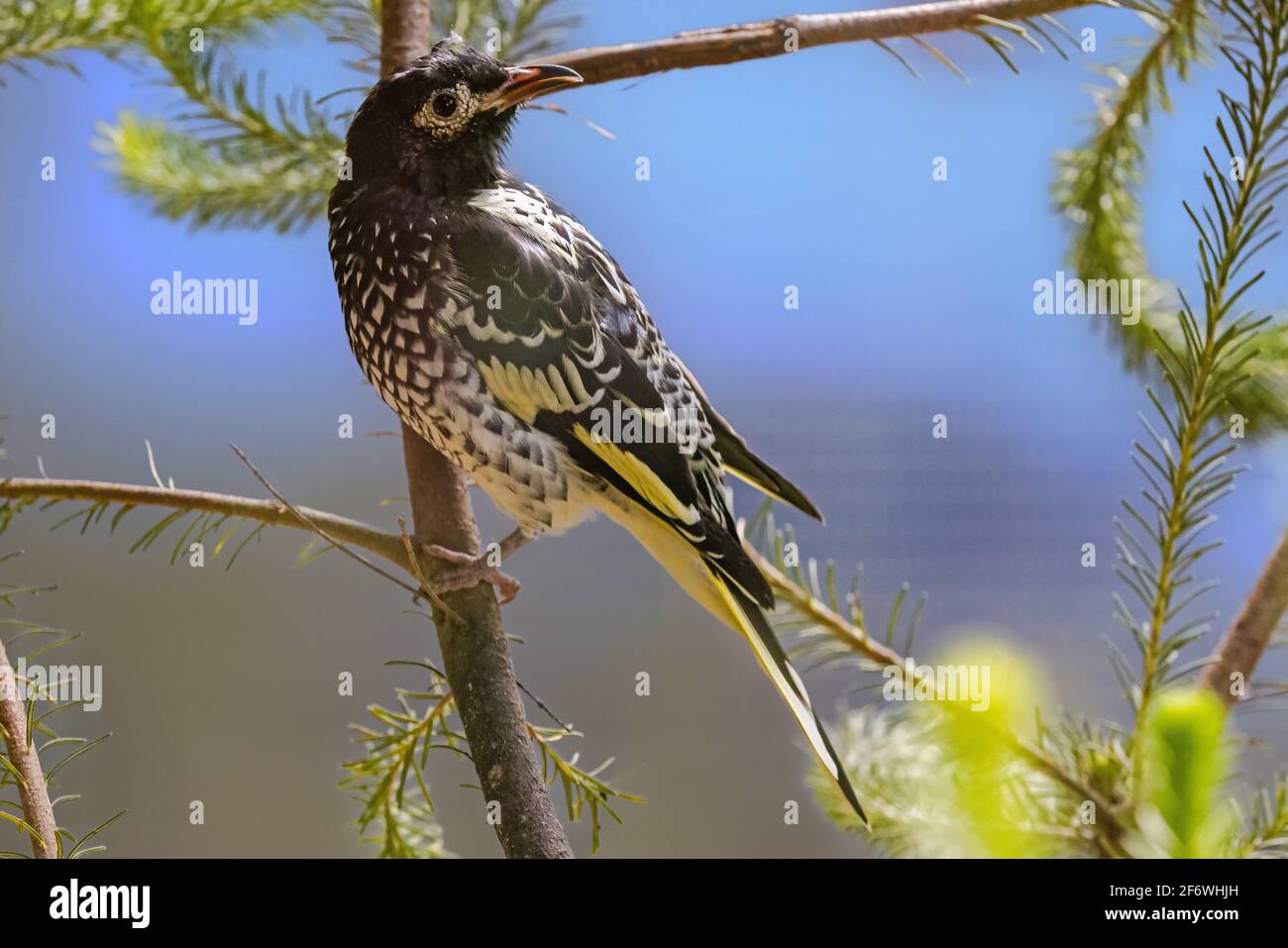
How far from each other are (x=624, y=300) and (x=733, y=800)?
0.40m

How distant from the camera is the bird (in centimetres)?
70

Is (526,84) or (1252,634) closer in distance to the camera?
(1252,634)

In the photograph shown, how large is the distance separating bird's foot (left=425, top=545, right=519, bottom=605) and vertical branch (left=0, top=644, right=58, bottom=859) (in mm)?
241

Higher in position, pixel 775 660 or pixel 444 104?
pixel 444 104

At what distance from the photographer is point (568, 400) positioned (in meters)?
0.72

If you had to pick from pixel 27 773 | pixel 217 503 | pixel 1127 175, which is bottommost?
pixel 27 773

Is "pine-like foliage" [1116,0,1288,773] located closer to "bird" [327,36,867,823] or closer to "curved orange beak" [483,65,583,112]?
"bird" [327,36,867,823]

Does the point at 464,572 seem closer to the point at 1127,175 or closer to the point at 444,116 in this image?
the point at 444,116

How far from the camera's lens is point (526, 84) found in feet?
2.26

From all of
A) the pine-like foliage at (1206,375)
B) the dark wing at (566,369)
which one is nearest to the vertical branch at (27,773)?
the dark wing at (566,369)

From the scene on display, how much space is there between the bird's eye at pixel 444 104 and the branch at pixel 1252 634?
573 mm

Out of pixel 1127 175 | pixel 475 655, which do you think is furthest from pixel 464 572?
pixel 1127 175

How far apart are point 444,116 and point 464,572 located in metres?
0.31
